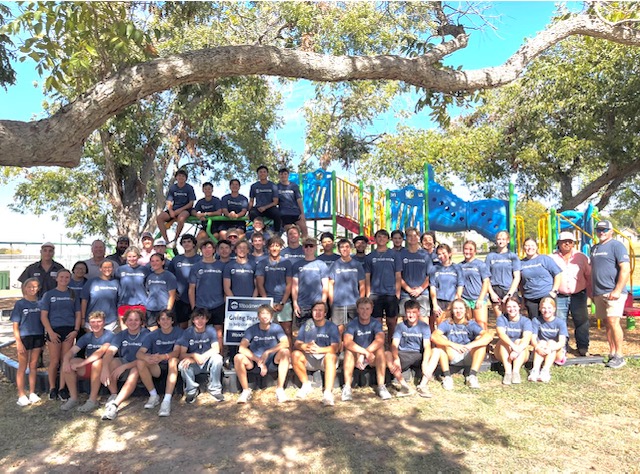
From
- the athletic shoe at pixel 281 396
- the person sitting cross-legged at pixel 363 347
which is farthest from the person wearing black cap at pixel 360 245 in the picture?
the athletic shoe at pixel 281 396

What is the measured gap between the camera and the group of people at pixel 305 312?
579 cm

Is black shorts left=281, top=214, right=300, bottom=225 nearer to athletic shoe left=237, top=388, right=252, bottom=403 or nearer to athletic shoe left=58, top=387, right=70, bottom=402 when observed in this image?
athletic shoe left=237, top=388, right=252, bottom=403

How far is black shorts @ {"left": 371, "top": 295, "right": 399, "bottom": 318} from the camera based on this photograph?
6.81 metres

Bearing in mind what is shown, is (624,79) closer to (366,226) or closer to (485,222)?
(485,222)

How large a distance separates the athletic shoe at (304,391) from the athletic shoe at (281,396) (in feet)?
0.47

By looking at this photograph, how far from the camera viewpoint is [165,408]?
5.32 metres

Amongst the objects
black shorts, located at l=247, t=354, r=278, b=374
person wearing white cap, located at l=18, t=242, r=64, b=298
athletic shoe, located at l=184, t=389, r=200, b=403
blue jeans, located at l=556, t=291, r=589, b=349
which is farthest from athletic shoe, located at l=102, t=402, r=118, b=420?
blue jeans, located at l=556, t=291, r=589, b=349

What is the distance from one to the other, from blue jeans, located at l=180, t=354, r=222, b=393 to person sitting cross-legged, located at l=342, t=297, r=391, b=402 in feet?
4.58

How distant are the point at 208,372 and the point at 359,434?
2043mm

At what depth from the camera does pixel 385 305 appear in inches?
270

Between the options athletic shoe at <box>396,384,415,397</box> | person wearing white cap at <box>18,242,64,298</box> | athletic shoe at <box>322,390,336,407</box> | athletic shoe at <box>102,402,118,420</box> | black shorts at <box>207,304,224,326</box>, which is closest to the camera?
athletic shoe at <box>102,402,118,420</box>

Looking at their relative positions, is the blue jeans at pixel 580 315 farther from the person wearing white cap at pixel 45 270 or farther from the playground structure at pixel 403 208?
the person wearing white cap at pixel 45 270

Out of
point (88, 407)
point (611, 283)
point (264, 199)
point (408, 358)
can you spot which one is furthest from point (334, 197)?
point (88, 407)

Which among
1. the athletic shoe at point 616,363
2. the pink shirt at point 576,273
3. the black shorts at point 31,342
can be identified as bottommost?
the athletic shoe at point 616,363
